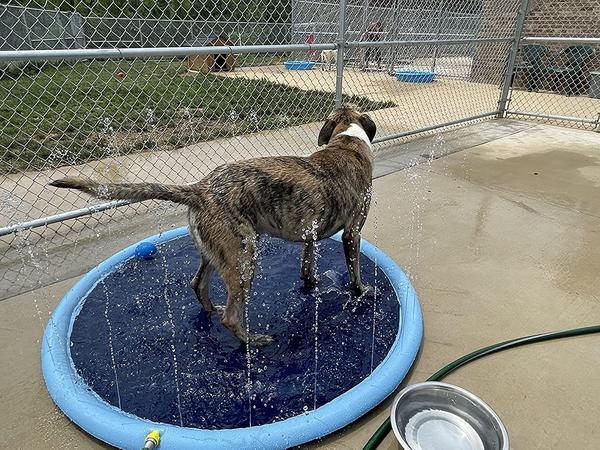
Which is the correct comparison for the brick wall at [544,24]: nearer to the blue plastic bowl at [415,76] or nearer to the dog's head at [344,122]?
the blue plastic bowl at [415,76]

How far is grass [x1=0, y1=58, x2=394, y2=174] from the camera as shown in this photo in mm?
6450

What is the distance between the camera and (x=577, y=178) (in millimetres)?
5930

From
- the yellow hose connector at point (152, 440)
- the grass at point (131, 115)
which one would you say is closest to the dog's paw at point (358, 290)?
the yellow hose connector at point (152, 440)

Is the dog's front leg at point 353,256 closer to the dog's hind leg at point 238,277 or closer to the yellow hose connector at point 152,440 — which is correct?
the dog's hind leg at point 238,277

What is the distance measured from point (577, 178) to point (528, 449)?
4.88 m

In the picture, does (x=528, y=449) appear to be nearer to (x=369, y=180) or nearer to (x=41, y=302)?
(x=369, y=180)

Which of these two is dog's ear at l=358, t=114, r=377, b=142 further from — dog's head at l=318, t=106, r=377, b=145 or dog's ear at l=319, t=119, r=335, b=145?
dog's ear at l=319, t=119, r=335, b=145

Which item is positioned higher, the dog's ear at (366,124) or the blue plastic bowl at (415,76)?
the dog's ear at (366,124)

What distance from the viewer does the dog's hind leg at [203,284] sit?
299 centimetres

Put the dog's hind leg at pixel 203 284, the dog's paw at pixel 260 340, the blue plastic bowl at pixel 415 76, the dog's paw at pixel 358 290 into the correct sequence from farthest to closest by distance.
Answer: the blue plastic bowl at pixel 415 76
the dog's paw at pixel 358 290
the dog's hind leg at pixel 203 284
the dog's paw at pixel 260 340

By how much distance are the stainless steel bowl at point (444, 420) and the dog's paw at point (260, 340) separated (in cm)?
98

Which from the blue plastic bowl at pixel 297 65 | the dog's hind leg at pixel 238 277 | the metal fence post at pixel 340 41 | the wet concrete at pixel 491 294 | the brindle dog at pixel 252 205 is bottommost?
the blue plastic bowl at pixel 297 65

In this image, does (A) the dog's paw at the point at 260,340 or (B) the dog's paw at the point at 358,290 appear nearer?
(A) the dog's paw at the point at 260,340

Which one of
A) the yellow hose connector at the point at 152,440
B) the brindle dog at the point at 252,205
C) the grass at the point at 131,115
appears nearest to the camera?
the yellow hose connector at the point at 152,440
